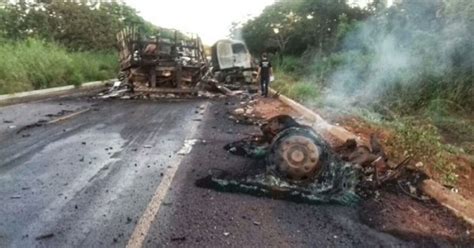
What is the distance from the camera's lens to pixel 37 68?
1806 cm

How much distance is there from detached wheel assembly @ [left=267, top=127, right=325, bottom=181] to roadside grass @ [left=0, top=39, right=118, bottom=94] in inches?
478

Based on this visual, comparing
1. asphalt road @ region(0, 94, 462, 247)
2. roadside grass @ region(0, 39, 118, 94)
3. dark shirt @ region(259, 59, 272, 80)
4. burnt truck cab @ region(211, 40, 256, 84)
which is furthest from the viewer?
burnt truck cab @ region(211, 40, 256, 84)

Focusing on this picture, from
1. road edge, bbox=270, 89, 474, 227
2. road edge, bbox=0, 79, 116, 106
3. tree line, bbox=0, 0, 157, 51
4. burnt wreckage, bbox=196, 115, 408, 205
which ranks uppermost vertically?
tree line, bbox=0, 0, 157, 51

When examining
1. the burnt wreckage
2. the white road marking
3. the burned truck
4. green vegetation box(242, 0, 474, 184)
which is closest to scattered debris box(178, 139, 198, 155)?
the white road marking

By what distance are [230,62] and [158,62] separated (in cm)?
1049

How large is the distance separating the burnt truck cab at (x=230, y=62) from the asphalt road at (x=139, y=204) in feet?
55.9

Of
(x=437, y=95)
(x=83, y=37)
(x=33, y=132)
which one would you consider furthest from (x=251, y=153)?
(x=83, y=37)

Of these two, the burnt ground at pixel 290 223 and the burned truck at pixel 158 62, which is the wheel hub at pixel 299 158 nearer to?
the burnt ground at pixel 290 223

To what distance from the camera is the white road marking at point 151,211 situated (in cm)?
374

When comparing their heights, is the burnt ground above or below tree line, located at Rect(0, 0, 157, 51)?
below

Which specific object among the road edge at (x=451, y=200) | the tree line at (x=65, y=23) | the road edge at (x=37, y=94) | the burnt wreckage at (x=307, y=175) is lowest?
the road edge at (x=37, y=94)

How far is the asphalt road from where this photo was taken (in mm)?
3869

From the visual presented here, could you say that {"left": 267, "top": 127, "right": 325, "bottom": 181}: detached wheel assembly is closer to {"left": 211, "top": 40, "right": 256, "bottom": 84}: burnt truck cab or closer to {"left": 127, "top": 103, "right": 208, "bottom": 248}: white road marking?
{"left": 127, "top": 103, "right": 208, "bottom": 248}: white road marking

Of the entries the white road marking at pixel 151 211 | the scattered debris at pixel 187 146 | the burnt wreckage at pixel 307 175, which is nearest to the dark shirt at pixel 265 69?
the scattered debris at pixel 187 146
